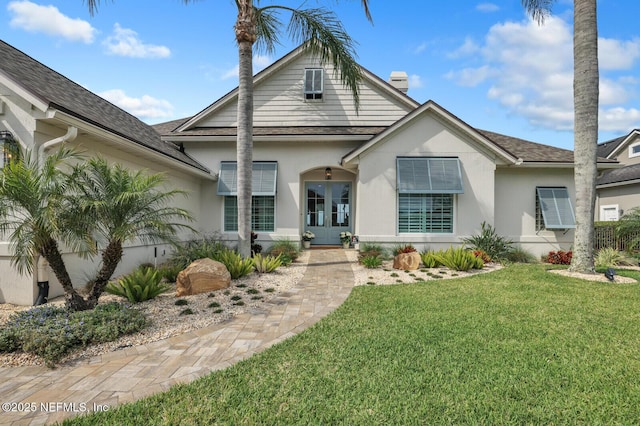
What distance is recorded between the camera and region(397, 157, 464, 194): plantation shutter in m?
11.8

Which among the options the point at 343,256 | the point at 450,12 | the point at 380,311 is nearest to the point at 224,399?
the point at 380,311

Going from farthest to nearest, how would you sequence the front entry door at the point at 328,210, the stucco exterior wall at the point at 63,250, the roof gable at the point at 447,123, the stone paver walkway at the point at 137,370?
the front entry door at the point at 328,210, the roof gable at the point at 447,123, the stucco exterior wall at the point at 63,250, the stone paver walkway at the point at 137,370

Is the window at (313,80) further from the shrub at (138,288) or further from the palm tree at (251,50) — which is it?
the shrub at (138,288)

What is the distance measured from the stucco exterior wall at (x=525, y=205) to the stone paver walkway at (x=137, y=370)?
1089 cm

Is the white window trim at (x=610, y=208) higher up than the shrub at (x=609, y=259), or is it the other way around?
the white window trim at (x=610, y=208)

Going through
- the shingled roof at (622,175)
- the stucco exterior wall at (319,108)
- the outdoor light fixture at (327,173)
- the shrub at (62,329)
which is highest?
the stucco exterior wall at (319,108)

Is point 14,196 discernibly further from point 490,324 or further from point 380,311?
point 490,324

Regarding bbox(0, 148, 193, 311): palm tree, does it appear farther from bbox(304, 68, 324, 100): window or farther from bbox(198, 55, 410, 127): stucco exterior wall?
bbox(304, 68, 324, 100): window

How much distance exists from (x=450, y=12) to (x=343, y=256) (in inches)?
431

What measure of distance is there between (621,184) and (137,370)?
82.1 feet

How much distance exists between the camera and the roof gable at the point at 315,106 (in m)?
14.1

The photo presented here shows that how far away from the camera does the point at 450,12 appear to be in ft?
38.8

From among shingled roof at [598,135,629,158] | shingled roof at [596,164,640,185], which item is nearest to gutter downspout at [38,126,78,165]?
shingled roof at [596,164,640,185]

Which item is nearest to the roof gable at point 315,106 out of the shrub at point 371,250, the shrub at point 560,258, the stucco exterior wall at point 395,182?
the stucco exterior wall at point 395,182
